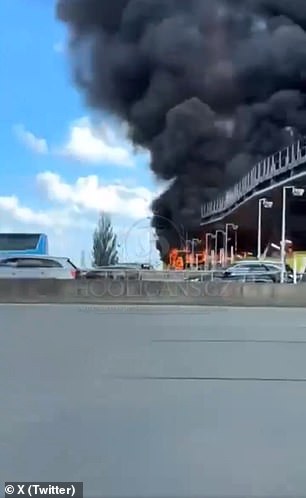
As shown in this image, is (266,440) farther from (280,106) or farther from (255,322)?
(280,106)

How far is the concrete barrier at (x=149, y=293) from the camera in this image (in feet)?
58.4

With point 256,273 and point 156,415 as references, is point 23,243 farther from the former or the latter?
point 156,415

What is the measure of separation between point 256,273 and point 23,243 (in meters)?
8.10

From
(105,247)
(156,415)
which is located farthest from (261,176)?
(156,415)

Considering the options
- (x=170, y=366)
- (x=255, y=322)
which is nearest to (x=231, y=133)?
(x=255, y=322)

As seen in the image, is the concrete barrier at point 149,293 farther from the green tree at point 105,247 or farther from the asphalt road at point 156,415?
the green tree at point 105,247

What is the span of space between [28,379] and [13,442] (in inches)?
72.5

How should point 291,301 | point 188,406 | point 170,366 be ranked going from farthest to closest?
1. point 291,301
2. point 170,366
3. point 188,406

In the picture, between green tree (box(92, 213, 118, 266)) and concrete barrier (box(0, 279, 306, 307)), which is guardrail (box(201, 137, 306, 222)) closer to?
green tree (box(92, 213, 118, 266))

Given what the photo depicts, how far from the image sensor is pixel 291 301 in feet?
59.3

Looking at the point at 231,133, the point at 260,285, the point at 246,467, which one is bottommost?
the point at 246,467

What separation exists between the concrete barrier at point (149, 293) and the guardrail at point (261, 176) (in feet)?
87.0

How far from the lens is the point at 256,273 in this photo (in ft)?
88.2

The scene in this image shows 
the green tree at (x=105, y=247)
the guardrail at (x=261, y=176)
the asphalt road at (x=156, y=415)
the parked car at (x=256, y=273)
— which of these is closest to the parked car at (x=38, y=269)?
the parked car at (x=256, y=273)
